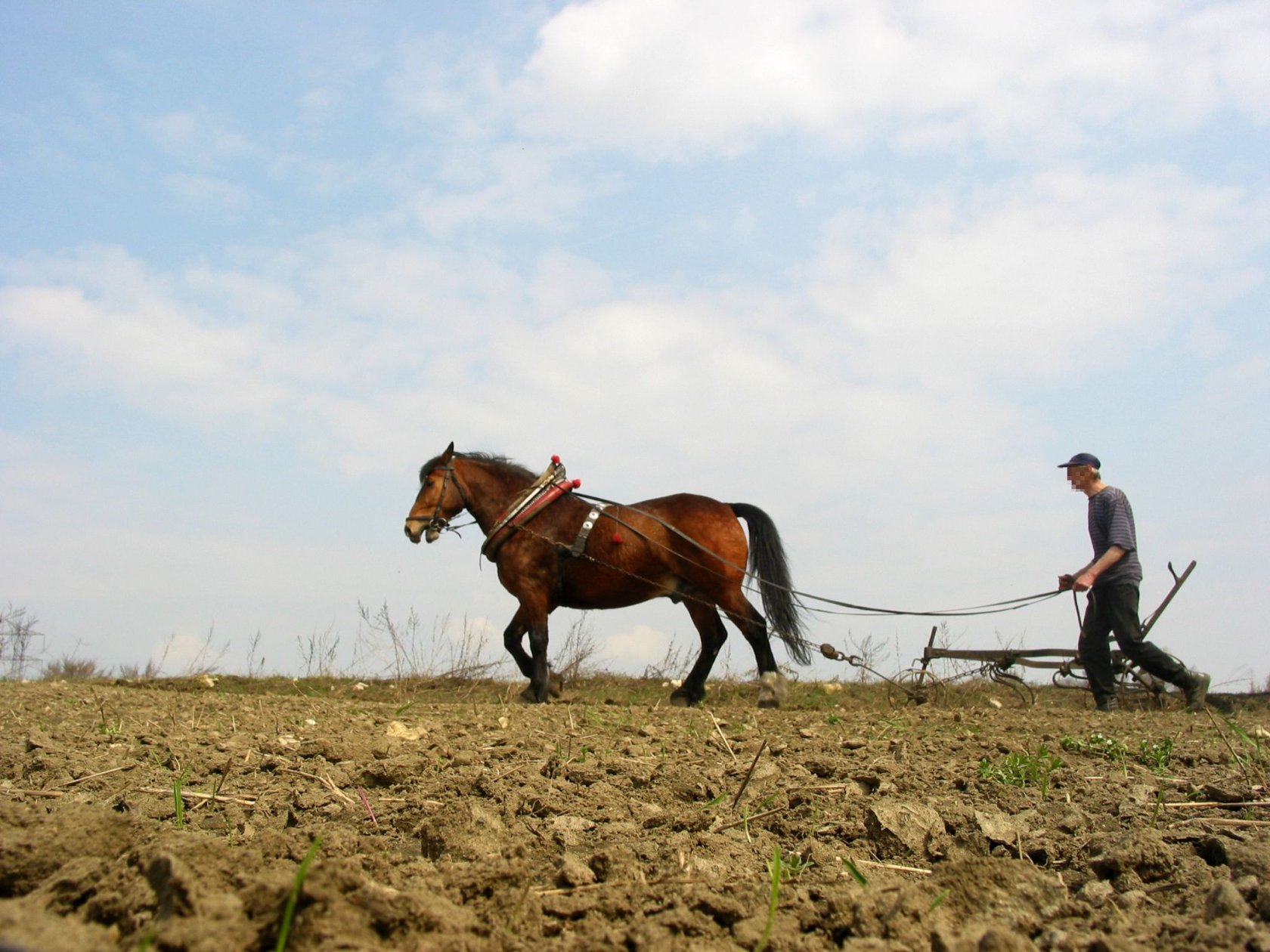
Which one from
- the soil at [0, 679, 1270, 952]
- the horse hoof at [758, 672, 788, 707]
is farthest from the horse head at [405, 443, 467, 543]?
the soil at [0, 679, 1270, 952]

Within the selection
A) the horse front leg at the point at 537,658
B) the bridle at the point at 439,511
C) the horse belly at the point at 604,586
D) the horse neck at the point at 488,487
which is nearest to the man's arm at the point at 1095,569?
the horse belly at the point at 604,586

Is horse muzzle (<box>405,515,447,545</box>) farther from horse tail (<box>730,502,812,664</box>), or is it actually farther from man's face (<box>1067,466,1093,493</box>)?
man's face (<box>1067,466,1093,493</box>)

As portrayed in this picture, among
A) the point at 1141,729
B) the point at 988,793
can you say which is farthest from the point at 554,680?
the point at 988,793

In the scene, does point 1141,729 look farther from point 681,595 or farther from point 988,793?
point 681,595

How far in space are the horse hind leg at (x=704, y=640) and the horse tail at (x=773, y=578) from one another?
17.1 inches

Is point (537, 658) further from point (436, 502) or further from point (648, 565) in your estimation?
point (436, 502)

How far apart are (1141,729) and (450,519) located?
5666mm

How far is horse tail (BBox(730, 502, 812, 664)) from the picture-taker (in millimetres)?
8734

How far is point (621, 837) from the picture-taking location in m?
2.83

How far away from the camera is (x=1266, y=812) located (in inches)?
124

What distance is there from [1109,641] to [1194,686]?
0.69 m

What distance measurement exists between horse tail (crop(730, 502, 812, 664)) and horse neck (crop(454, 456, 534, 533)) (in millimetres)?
1926

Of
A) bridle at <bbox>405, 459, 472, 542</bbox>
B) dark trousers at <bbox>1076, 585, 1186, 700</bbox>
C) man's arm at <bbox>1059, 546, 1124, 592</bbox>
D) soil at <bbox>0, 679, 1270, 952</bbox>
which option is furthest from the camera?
bridle at <bbox>405, 459, 472, 542</bbox>

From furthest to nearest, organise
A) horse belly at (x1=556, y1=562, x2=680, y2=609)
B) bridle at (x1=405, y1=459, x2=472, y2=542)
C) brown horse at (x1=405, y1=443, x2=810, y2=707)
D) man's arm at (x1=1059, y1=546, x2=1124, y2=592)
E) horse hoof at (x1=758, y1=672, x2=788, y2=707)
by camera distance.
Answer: bridle at (x1=405, y1=459, x2=472, y2=542), horse belly at (x1=556, y1=562, x2=680, y2=609), brown horse at (x1=405, y1=443, x2=810, y2=707), horse hoof at (x1=758, y1=672, x2=788, y2=707), man's arm at (x1=1059, y1=546, x2=1124, y2=592)
